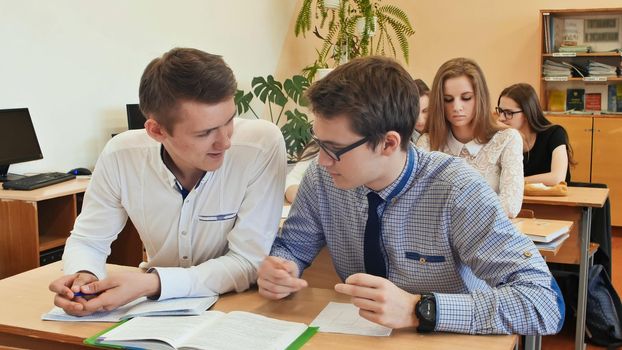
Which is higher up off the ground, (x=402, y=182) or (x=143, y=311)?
(x=402, y=182)

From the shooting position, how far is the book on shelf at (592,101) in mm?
6375

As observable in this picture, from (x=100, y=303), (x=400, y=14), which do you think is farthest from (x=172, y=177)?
(x=400, y=14)

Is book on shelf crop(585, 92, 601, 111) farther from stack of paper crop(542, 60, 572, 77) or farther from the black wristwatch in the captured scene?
the black wristwatch

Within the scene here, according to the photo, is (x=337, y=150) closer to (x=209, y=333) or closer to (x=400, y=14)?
(x=209, y=333)

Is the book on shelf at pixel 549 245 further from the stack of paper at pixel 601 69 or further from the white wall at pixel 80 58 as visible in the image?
the stack of paper at pixel 601 69

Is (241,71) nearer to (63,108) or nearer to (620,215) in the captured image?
(63,108)

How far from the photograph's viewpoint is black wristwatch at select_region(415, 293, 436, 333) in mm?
1418

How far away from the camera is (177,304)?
1.63m

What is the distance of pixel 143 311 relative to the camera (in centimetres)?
158

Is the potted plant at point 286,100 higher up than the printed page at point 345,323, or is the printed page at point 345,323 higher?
the potted plant at point 286,100

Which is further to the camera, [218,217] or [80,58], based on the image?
[80,58]

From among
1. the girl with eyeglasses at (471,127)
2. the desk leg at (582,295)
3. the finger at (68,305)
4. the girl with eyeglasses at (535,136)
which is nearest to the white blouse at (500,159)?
the girl with eyeglasses at (471,127)

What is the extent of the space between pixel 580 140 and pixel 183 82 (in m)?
5.31

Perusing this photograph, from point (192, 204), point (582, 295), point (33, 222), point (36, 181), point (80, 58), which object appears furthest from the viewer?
point (80, 58)
